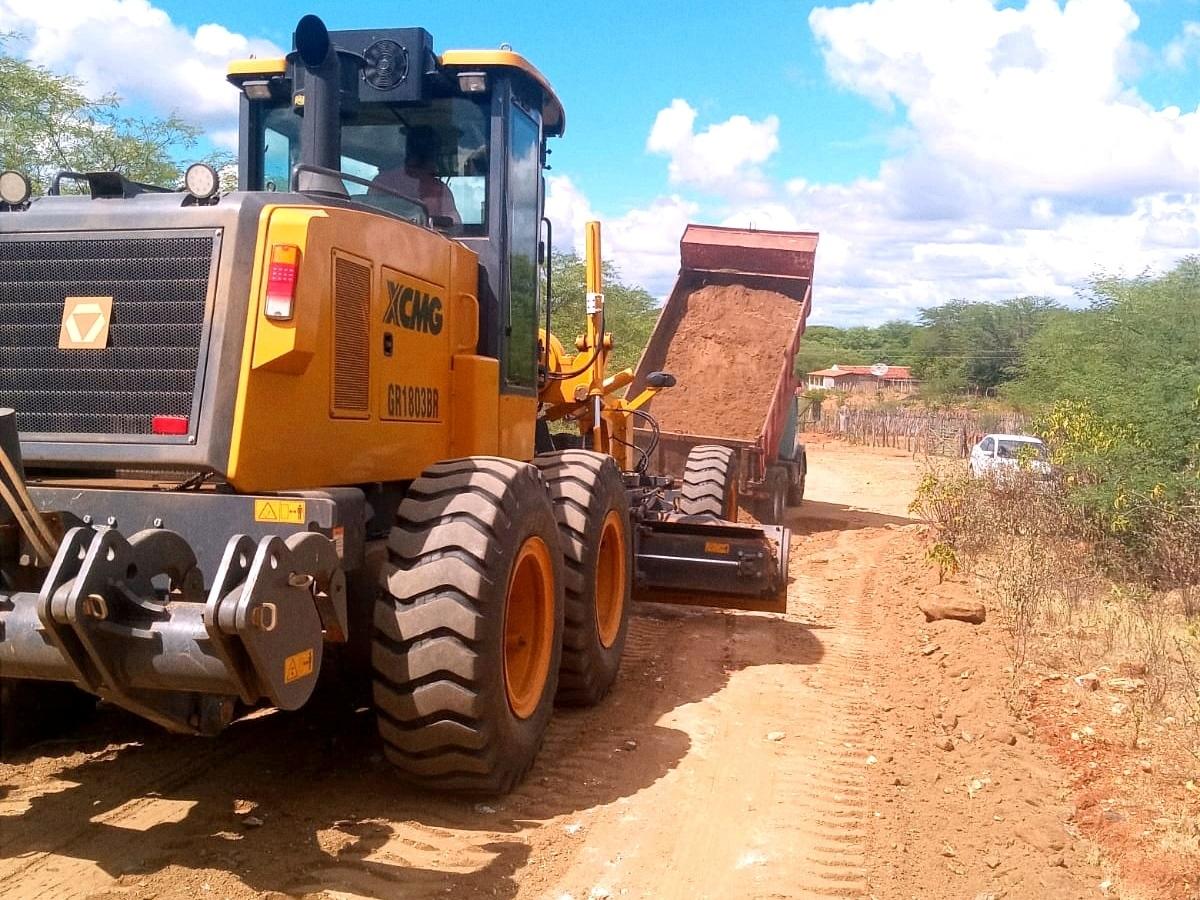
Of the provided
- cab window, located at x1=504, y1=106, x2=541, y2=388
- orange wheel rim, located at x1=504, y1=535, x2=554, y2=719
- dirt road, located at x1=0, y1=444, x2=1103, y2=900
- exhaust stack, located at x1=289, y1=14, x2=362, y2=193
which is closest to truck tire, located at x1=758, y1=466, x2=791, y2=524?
dirt road, located at x1=0, y1=444, x2=1103, y2=900

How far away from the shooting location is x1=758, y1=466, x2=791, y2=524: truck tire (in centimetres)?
1363

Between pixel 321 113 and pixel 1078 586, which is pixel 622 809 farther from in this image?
pixel 1078 586

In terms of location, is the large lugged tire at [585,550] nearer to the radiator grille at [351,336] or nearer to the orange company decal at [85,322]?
the radiator grille at [351,336]

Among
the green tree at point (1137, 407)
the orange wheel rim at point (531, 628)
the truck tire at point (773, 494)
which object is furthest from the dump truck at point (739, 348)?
the orange wheel rim at point (531, 628)

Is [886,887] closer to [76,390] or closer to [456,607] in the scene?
[456,607]

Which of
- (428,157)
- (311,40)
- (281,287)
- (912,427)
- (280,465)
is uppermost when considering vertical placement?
(311,40)

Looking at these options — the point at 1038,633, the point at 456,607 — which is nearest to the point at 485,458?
the point at 456,607

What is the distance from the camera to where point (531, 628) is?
497 centimetres

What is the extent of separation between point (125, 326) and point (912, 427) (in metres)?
33.9

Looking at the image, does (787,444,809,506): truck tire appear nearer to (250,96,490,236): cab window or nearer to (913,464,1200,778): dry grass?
(913,464,1200,778): dry grass

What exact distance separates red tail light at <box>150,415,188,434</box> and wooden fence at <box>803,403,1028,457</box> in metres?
26.4

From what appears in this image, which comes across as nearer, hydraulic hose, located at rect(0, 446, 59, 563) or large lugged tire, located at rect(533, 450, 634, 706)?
hydraulic hose, located at rect(0, 446, 59, 563)

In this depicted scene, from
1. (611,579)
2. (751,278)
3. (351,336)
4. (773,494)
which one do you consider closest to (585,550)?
(611,579)

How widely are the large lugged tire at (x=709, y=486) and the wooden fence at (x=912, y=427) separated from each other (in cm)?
1956
